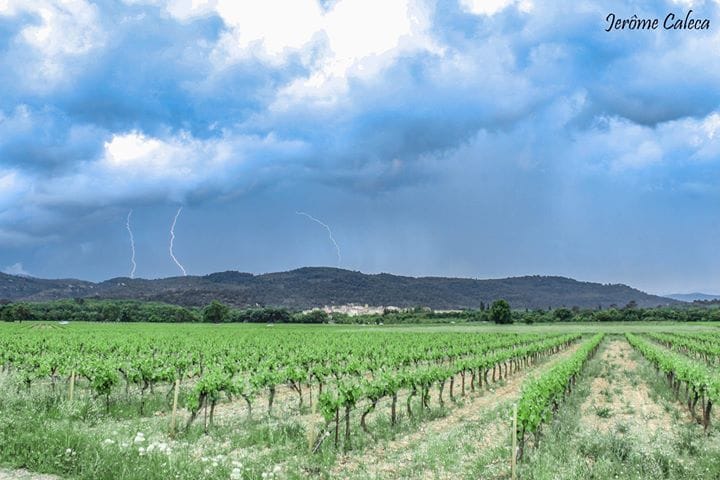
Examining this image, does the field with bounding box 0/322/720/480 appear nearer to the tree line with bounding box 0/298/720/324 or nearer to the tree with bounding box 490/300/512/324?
the tree with bounding box 490/300/512/324

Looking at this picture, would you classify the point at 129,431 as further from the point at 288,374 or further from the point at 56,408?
the point at 288,374

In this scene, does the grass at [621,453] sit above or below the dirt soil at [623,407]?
above

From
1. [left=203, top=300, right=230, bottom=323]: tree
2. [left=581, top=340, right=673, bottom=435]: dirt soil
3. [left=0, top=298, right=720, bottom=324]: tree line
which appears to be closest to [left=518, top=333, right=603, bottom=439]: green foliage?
[left=581, top=340, right=673, bottom=435]: dirt soil

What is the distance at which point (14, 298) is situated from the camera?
197 meters

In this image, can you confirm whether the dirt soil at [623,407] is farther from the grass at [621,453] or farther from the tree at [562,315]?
the tree at [562,315]

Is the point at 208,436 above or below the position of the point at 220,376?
below

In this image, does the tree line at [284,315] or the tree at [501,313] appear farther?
the tree at [501,313]

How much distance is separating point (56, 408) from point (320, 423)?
7.57 metres

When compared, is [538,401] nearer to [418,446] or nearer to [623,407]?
[418,446]

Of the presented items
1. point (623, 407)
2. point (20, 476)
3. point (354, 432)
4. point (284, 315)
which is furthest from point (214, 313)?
point (20, 476)

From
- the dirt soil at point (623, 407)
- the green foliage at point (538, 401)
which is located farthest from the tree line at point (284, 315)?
the green foliage at point (538, 401)

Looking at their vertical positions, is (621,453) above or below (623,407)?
above

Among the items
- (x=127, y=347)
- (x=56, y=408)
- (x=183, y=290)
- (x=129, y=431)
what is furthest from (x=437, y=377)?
(x=183, y=290)

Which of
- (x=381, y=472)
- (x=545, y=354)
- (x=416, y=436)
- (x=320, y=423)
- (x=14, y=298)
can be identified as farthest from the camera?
(x=14, y=298)
